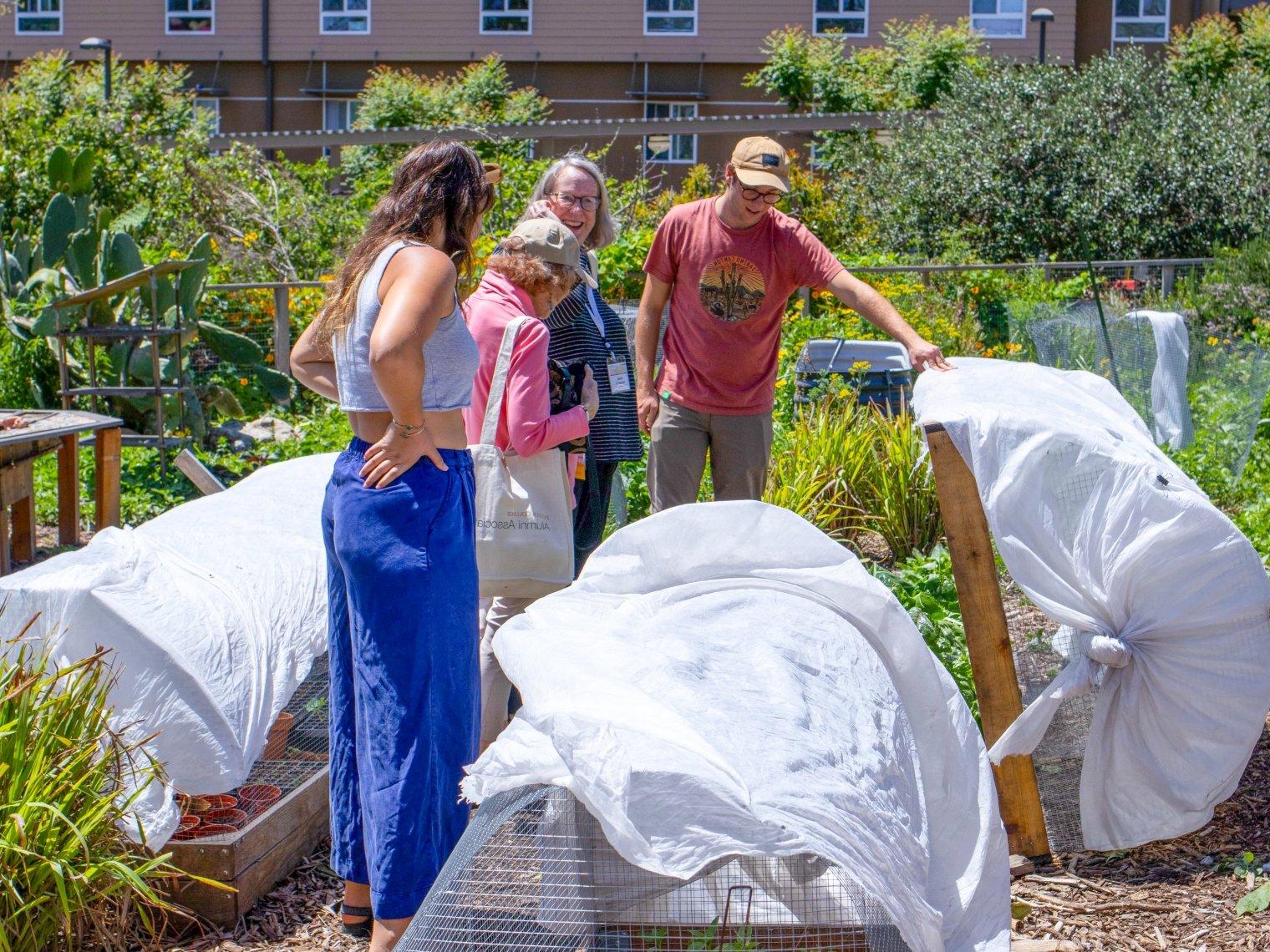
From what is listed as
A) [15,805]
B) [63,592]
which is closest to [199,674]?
[63,592]

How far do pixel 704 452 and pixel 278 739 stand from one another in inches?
73.7

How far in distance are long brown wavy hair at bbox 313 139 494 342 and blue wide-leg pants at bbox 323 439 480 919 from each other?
0.32 meters

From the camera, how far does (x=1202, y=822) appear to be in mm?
3225

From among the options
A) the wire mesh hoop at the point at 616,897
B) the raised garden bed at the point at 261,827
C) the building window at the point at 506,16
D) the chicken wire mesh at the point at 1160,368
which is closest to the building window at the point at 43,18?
the building window at the point at 506,16

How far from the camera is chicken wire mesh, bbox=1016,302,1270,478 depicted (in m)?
7.01

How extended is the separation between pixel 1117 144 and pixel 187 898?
541 inches

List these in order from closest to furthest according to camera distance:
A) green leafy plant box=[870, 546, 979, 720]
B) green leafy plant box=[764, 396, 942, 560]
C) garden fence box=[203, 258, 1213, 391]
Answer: green leafy plant box=[870, 546, 979, 720], green leafy plant box=[764, 396, 942, 560], garden fence box=[203, 258, 1213, 391]

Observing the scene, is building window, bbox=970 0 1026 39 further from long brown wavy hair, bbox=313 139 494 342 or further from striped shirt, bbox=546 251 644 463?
long brown wavy hair, bbox=313 139 494 342

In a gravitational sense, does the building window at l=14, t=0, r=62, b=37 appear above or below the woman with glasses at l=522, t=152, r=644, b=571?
above

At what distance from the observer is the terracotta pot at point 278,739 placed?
144 inches

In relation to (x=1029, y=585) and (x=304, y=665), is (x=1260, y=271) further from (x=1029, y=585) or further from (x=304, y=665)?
(x=304, y=665)

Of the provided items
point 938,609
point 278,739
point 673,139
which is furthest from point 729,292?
point 673,139

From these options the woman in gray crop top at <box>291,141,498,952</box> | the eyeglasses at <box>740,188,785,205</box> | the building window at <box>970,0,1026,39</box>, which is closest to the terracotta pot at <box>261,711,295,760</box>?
the woman in gray crop top at <box>291,141,498,952</box>

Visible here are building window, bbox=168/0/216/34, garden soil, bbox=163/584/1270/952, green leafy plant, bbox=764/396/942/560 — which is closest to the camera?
garden soil, bbox=163/584/1270/952
